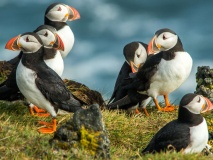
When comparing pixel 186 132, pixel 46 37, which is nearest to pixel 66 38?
pixel 46 37

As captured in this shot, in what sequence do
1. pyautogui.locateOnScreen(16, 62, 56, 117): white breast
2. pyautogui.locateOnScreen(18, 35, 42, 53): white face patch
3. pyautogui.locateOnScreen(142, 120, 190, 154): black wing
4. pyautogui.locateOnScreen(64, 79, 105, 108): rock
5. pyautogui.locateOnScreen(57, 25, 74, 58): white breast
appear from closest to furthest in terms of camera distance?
1. pyautogui.locateOnScreen(142, 120, 190, 154): black wing
2. pyautogui.locateOnScreen(16, 62, 56, 117): white breast
3. pyautogui.locateOnScreen(18, 35, 42, 53): white face patch
4. pyautogui.locateOnScreen(64, 79, 105, 108): rock
5. pyautogui.locateOnScreen(57, 25, 74, 58): white breast

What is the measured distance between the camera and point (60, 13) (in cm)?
1430

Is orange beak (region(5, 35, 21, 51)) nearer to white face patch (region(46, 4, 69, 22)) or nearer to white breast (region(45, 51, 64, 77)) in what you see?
white breast (region(45, 51, 64, 77))

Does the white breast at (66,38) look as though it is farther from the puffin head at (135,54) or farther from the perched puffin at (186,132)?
the perched puffin at (186,132)

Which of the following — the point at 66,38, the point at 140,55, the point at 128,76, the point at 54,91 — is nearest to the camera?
Answer: the point at 54,91

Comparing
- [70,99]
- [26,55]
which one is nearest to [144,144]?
[70,99]

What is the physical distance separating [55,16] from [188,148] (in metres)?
5.91

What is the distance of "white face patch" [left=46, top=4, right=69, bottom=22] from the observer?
46.8 feet

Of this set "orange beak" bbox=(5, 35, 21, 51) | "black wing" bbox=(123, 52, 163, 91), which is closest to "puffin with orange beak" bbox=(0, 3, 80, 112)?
"black wing" bbox=(123, 52, 163, 91)

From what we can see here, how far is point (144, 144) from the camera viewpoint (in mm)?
10734

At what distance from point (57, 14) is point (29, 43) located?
148 inches

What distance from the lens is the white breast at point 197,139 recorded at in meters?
9.19

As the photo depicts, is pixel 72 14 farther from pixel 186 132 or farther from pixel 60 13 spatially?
pixel 186 132

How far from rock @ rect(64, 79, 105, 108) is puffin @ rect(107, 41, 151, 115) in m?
0.27
